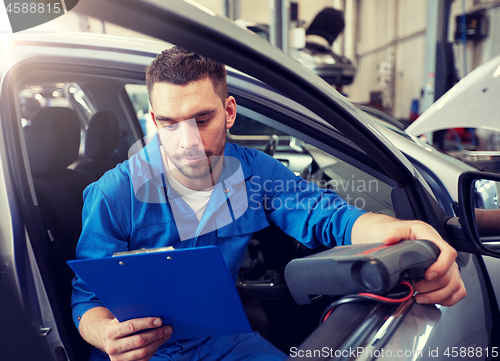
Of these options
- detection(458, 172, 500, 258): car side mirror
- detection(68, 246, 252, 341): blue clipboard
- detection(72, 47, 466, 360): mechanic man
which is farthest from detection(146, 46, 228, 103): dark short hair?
detection(458, 172, 500, 258): car side mirror

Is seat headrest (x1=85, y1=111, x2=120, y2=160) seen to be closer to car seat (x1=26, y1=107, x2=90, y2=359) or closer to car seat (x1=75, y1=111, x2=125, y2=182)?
car seat (x1=75, y1=111, x2=125, y2=182)

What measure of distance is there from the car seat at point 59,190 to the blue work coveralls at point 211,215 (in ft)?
0.40

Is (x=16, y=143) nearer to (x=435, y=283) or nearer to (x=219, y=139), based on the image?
(x=219, y=139)

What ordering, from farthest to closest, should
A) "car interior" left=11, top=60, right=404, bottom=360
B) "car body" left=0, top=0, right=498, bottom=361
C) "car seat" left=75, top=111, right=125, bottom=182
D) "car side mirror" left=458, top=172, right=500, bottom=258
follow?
"car seat" left=75, top=111, right=125, bottom=182, "car interior" left=11, top=60, right=404, bottom=360, "car side mirror" left=458, top=172, right=500, bottom=258, "car body" left=0, top=0, right=498, bottom=361

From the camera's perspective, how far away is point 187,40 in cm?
49

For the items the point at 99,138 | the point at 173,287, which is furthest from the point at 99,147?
the point at 173,287

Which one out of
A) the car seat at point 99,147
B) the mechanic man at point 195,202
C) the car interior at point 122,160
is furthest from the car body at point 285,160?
the car seat at point 99,147

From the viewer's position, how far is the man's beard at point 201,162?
1.00m

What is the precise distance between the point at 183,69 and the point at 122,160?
662mm

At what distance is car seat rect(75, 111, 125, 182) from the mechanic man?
68 cm

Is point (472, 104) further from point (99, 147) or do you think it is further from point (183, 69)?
point (99, 147)

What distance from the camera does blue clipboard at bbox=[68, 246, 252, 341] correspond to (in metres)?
0.61

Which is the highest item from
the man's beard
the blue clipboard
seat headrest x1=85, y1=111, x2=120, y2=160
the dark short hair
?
the dark short hair

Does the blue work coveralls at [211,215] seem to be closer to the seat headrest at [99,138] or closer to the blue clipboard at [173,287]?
the blue clipboard at [173,287]
